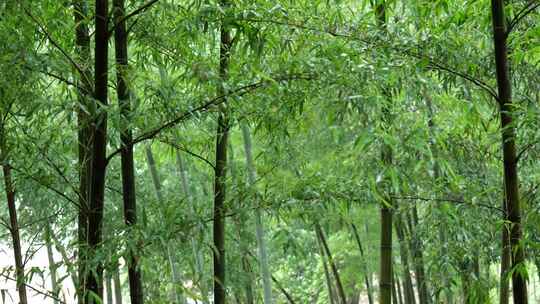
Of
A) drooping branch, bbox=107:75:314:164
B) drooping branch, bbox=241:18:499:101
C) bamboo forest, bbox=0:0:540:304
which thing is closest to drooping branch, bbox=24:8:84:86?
bamboo forest, bbox=0:0:540:304

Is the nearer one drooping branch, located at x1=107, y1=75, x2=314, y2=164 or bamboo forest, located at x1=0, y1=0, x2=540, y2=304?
bamboo forest, located at x1=0, y1=0, x2=540, y2=304

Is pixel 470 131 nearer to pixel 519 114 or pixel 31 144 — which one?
pixel 519 114

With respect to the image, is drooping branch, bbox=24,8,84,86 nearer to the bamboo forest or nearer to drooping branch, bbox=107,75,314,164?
the bamboo forest

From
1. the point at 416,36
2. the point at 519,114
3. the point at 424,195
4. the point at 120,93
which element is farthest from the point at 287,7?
the point at 424,195

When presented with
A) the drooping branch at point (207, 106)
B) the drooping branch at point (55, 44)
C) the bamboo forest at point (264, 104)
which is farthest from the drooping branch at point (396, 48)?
the drooping branch at point (55, 44)

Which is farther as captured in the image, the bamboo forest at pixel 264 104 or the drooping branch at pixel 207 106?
the drooping branch at pixel 207 106

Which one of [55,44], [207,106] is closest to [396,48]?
[207,106]

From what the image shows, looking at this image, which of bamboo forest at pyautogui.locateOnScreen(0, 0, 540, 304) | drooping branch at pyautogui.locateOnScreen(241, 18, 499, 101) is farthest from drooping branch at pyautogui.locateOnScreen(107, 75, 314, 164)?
drooping branch at pyautogui.locateOnScreen(241, 18, 499, 101)

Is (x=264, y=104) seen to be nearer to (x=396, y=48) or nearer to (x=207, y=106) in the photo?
(x=207, y=106)

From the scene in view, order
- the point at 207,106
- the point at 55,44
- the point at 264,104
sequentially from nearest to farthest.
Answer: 1. the point at 55,44
2. the point at 207,106
3. the point at 264,104

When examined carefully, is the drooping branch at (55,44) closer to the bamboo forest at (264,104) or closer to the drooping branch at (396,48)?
the bamboo forest at (264,104)

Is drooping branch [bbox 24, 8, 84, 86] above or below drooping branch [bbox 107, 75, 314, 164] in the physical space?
above

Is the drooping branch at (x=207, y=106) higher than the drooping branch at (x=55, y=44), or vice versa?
the drooping branch at (x=55, y=44)

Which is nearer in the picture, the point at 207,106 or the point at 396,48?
the point at 396,48
